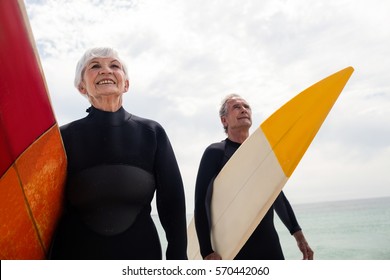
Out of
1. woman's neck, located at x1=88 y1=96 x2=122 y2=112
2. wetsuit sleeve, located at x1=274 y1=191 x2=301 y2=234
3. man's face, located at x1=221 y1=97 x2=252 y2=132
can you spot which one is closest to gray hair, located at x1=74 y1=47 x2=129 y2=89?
woman's neck, located at x1=88 y1=96 x2=122 y2=112

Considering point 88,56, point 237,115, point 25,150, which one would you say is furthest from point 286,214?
point 25,150

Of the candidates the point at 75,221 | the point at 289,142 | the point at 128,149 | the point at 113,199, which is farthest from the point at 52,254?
the point at 289,142

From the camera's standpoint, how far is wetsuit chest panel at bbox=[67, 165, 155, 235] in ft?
4.90

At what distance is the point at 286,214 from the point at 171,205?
182 cm

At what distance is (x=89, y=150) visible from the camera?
5.20 feet

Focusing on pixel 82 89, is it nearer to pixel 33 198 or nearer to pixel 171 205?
pixel 33 198

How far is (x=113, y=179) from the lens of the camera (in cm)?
151

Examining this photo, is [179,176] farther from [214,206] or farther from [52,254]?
[214,206]

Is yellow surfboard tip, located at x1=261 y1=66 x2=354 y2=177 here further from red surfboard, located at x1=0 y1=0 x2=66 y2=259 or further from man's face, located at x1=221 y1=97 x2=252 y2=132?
red surfboard, located at x1=0 y1=0 x2=66 y2=259

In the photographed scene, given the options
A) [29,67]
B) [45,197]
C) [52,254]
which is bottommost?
[52,254]

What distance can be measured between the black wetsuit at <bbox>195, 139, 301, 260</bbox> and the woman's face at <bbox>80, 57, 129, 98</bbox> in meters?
1.28

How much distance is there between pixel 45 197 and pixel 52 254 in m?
0.26

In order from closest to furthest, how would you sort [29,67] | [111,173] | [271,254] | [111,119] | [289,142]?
[29,67], [111,173], [111,119], [271,254], [289,142]

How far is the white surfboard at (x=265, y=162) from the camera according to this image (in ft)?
8.65
